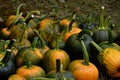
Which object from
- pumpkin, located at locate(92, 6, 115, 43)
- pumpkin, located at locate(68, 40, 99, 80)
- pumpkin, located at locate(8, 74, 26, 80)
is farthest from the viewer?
pumpkin, located at locate(92, 6, 115, 43)

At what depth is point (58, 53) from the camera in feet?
9.32

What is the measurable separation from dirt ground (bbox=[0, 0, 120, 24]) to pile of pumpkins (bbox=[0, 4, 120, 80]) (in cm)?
295

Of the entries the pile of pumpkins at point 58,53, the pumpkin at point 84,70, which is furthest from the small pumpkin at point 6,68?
the pumpkin at point 84,70

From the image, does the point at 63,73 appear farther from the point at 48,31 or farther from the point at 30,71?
the point at 48,31

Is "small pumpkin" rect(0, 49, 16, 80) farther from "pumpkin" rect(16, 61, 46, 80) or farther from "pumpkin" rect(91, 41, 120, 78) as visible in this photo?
"pumpkin" rect(91, 41, 120, 78)

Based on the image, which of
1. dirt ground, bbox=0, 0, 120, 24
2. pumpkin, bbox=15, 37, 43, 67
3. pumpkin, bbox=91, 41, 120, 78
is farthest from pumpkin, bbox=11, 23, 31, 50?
dirt ground, bbox=0, 0, 120, 24

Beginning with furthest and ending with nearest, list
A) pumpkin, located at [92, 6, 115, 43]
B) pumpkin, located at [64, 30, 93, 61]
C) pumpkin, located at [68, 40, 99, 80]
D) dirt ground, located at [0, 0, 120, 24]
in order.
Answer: dirt ground, located at [0, 0, 120, 24] → pumpkin, located at [92, 6, 115, 43] → pumpkin, located at [64, 30, 93, 61] → pumpkin, located at [68, 40, 99, 80]

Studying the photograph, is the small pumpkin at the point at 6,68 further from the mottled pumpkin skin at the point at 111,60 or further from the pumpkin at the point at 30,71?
the mottled pumpkin skin at the point at 111,60

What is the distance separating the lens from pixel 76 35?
3117 mm

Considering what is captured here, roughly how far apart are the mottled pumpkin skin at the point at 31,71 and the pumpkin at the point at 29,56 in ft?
0.45

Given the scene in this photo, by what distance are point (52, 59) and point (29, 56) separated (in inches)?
7.6

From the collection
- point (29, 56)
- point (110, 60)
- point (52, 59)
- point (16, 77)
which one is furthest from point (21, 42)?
point (110, 60)

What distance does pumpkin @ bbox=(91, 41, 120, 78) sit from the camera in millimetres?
2904

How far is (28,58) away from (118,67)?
72cm
